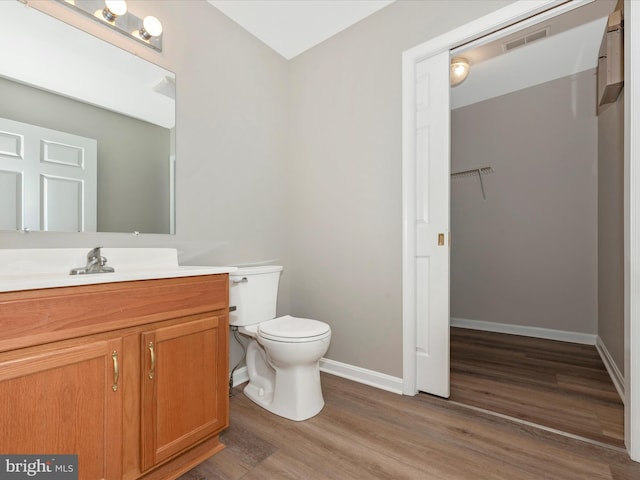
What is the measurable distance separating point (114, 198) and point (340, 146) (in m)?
1.47

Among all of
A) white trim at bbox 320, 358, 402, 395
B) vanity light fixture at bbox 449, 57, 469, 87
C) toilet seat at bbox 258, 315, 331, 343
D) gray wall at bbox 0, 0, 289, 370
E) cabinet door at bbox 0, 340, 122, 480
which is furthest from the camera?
vanity light fixture at bbox 449, 57, 469, 87

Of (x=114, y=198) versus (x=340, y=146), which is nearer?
(x=114, y=198)

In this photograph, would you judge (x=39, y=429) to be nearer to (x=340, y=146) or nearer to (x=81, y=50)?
(x=81, y=50)

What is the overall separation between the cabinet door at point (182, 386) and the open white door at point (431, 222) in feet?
3.87

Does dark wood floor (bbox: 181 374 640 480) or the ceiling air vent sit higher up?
the ceiling air vent

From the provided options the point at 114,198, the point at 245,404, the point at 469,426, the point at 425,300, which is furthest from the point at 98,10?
the point at 469,426

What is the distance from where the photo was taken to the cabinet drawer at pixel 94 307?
0.90 meters

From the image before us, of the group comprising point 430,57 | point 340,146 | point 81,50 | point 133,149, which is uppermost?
point 430,57

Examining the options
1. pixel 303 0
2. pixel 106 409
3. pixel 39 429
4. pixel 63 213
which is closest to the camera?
pixel 39 429

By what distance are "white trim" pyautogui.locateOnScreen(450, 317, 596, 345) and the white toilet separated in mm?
2514

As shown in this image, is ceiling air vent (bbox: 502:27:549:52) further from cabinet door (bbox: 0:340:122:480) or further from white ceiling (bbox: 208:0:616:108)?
cabinet door (bbox: 0:340:122:480)

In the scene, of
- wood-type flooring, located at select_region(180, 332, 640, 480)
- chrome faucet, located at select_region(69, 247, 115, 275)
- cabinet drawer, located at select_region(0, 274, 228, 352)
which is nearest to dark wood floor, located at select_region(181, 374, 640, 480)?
wood-type flooring, located at select_region(180, 332, 640, 480)

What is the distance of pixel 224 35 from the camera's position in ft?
6.89

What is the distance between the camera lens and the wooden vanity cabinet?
0.91m
